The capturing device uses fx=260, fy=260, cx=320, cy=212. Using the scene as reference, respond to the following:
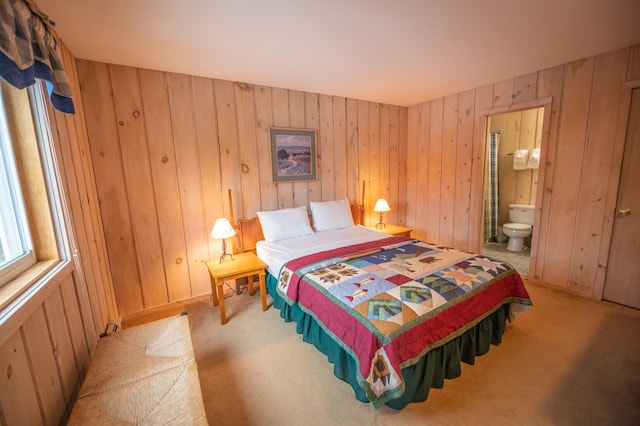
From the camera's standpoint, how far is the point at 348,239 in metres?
2.87

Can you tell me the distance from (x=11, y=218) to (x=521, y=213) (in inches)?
219

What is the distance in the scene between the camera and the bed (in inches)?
55.6

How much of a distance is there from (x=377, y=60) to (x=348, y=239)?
5.80ft

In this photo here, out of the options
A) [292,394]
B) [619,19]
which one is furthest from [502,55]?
[292,394]

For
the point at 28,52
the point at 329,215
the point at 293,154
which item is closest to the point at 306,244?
the point at 329,215

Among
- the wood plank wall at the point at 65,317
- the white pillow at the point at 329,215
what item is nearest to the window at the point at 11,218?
the wood plank wall at the point at 65,317

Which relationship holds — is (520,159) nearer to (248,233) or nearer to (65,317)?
(248,233)

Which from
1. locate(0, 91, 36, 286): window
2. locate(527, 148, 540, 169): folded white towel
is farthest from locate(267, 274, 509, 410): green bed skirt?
locate(527, 148, 540, 169): folded white towel

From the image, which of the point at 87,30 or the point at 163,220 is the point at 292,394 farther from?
the point at 87,30

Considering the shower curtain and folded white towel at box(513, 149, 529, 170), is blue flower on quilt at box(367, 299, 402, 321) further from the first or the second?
folded white towel at box(513, 149, 529, 170)

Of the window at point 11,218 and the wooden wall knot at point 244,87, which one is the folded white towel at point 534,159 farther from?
the window at point 11,218

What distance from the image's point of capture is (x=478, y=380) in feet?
5.53

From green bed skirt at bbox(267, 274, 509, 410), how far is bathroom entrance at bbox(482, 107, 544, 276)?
2.49m

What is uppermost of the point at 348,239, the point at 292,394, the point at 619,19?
the point at 619,19
